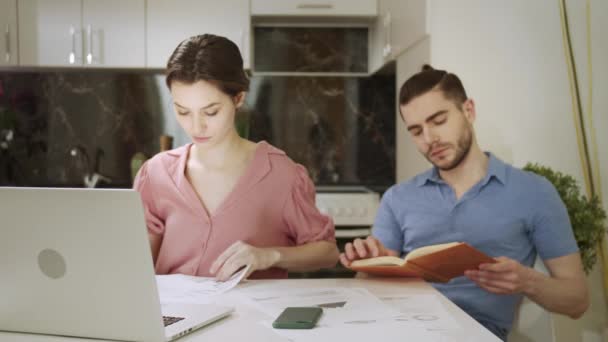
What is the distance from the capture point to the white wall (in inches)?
64.1

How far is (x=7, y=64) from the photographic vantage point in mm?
3363

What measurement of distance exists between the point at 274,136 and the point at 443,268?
269 cm

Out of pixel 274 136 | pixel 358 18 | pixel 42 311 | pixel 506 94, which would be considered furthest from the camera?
pixel 274 136

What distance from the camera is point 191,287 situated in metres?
1.32

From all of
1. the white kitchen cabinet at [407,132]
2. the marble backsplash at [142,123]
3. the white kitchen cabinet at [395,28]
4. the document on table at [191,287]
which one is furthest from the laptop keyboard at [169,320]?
the marble backsplash at [142,123]

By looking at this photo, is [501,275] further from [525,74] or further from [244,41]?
[244,41]

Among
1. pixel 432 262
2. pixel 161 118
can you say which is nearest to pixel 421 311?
pixel 432 262

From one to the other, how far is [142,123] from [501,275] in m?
2.99

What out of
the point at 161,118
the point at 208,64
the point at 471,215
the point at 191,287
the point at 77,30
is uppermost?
the point at 77,30

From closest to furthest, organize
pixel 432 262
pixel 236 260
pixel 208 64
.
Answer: pixel 432 262
pixel 236 260
pixel 208 64

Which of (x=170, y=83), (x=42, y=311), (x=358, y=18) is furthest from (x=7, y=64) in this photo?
(x=42, y=311)

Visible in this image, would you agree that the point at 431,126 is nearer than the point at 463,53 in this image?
Yes

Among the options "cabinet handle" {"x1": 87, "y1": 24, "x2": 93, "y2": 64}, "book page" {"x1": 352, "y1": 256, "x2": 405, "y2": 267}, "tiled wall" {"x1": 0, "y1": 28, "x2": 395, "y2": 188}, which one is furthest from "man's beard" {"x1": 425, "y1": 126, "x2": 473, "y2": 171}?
"cabinet handle" {"x1": 87, "y1": 24, "x2": 93, "y2": 64}

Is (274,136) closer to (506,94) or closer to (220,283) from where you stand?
(506,94)
